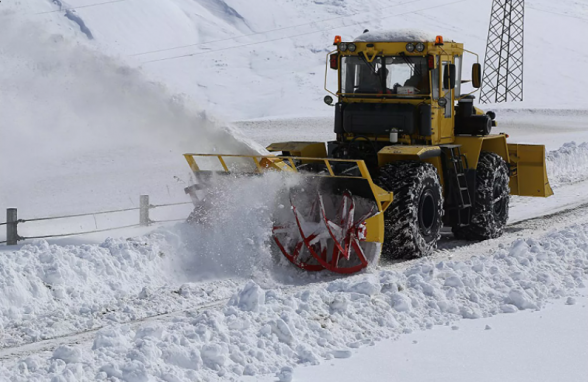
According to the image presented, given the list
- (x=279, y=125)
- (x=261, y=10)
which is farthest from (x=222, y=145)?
(x=261, y=10)

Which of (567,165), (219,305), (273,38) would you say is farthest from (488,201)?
(273,38)

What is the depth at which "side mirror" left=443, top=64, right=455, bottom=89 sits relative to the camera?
34.5ft

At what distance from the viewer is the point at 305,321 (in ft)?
20.9

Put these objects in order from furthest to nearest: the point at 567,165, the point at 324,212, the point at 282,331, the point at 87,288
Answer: the point at 567,165 → the point at 324,212 → the point at 87,288 → the point at 282,331

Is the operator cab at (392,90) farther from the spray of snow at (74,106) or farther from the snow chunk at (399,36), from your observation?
the spray of snow at (74,106)

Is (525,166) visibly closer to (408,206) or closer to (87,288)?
(408,206)

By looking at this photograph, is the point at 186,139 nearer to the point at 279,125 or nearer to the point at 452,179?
the point at 452,179

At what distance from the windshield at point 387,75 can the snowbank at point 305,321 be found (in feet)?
8.76

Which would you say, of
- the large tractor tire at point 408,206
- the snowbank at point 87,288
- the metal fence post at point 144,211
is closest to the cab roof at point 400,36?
the large tractor tire at point 408,206

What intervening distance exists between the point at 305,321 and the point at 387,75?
5.01 metres

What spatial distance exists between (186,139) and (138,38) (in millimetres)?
61102

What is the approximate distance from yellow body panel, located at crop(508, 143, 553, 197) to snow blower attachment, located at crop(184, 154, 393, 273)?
3914mm

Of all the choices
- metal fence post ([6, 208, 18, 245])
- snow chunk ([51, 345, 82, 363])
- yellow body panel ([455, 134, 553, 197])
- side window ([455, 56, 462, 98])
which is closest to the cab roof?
side window ([455, 56, 462, 98])

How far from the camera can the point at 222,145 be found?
1106cm
